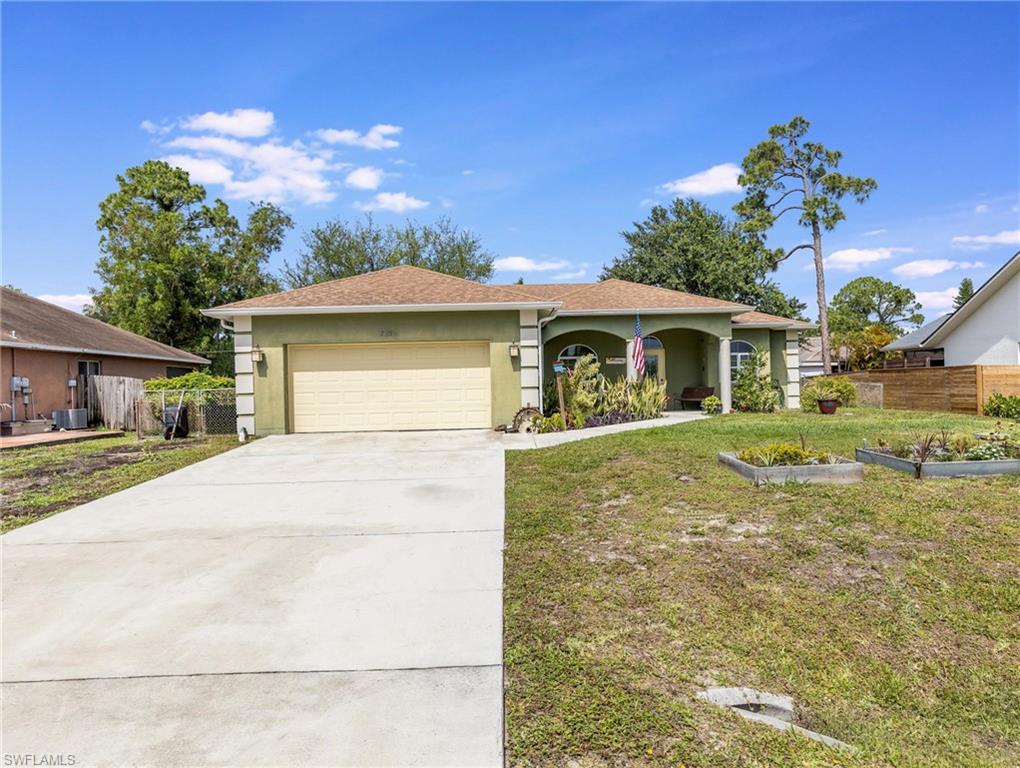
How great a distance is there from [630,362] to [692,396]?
314 cm

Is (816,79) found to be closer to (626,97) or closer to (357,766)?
(626,97)

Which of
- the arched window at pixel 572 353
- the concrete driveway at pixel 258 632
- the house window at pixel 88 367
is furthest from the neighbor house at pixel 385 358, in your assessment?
the house window at pixel 88 367

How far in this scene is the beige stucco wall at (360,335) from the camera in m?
13.7

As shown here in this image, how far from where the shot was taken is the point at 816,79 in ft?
42.7

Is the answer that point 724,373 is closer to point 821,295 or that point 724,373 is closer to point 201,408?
point 201,408

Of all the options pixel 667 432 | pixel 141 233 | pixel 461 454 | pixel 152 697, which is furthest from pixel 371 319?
pixel 141 233

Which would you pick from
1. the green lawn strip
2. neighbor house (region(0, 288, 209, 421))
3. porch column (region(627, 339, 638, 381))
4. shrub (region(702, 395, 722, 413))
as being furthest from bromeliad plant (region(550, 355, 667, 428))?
neighbor house (region(0, 288, 209, 421))

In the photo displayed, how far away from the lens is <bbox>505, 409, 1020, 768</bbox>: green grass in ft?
8.34

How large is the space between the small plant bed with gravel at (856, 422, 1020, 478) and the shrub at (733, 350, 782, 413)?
9.42m

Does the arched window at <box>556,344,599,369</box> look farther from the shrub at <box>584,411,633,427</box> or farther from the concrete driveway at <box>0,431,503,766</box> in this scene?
the concrete driveway at <box>0,431,503,766</box>

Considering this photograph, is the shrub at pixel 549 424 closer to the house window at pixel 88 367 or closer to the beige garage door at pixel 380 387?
the beige garage door at pixel 380 387

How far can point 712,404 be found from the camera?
55.4 ft

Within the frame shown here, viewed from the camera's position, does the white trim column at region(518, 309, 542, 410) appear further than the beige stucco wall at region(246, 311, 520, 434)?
Yes

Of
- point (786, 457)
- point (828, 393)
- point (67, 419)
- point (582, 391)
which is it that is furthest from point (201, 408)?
point (828, 393)
